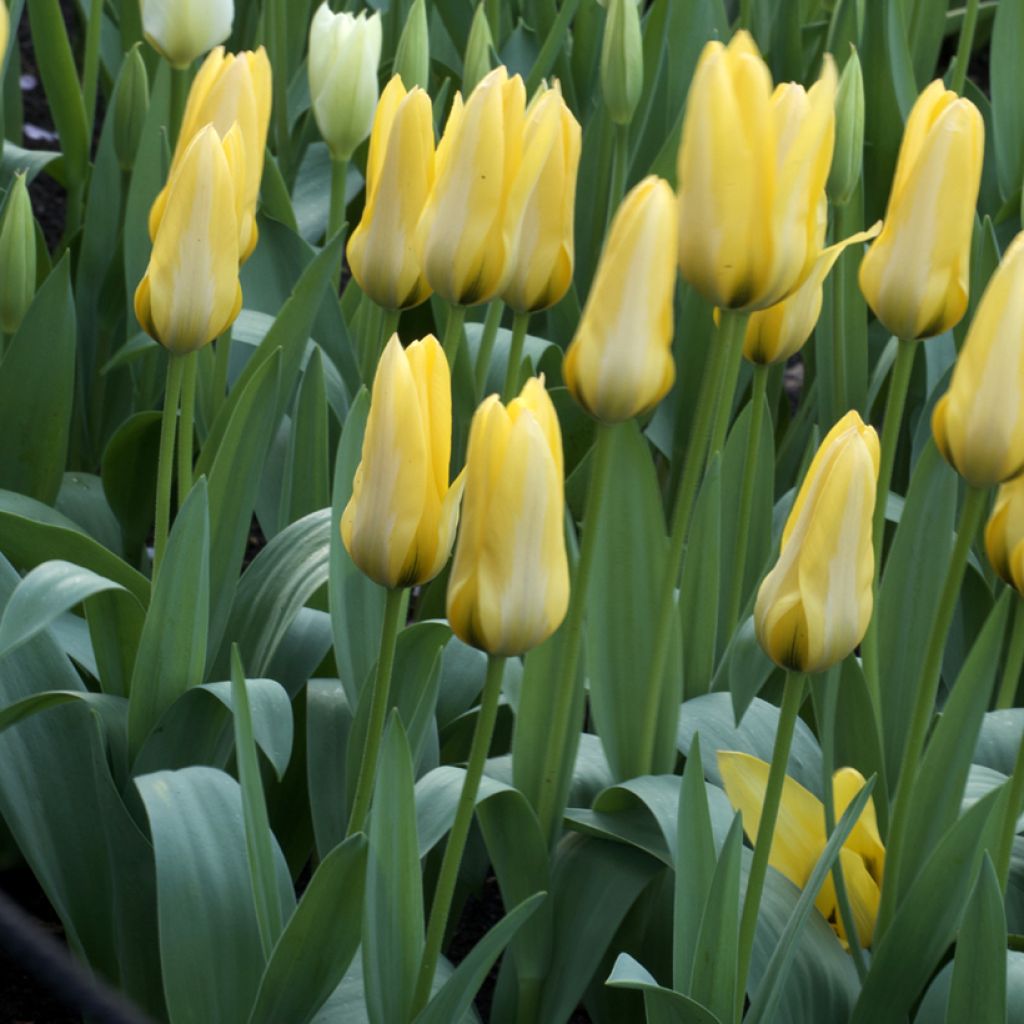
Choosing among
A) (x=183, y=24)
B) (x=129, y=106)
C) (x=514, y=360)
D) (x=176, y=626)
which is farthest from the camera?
(x=129, y=106)

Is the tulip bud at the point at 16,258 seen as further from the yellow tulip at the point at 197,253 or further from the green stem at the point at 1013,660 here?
the green stem at the point at 1013,660

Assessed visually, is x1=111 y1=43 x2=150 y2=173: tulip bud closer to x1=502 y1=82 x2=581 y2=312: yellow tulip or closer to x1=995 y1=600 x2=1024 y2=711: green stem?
x1=502 y1=82 x2=581 y2=312: yellow tulip

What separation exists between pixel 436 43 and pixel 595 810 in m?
1.50

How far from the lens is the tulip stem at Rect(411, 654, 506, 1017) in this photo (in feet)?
2.70

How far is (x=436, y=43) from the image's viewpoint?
7.71ft

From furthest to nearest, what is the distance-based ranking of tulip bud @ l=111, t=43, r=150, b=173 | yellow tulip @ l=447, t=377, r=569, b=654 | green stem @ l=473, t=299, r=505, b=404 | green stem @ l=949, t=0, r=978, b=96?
green stem @ l=949, t=0, r=978, b=96, tulip bud @ l=111, t=43, r=150, b=173, green stem @ l=473, t=299, r=505, b=404, yellow tulip @ l=447, t=377, r=569, b=654

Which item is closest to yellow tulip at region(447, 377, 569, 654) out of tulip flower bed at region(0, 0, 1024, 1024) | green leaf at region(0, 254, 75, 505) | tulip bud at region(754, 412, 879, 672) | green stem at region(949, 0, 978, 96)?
tulip flower bed at region(0, 0, 1024, 1024)

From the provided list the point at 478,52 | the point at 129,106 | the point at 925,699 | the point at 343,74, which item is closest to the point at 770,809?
the point at 925,699

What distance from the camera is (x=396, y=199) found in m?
1.10

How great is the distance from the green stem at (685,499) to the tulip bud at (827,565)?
152mm

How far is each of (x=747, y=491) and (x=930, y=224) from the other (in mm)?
383

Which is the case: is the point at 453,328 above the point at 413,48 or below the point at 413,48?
below

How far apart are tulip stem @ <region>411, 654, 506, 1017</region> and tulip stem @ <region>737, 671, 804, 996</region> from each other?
0.16m

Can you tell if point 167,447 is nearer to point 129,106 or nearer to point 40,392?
point 40,392
